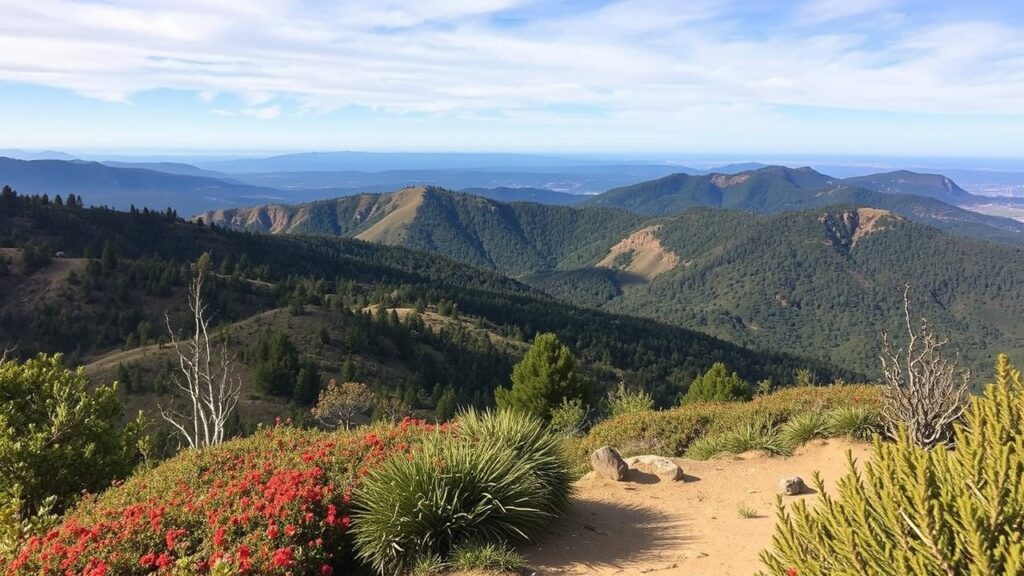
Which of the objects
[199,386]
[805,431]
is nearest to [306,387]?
[199,386]

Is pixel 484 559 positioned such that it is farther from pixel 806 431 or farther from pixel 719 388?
pixel 719 388

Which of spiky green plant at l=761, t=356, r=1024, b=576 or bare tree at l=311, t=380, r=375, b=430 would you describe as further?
bare tree at l=311, t=380, r=375, b=430

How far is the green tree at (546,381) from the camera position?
24000 mm

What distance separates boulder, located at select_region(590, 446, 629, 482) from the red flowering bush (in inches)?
149

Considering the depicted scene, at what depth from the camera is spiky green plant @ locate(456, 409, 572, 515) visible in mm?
8180

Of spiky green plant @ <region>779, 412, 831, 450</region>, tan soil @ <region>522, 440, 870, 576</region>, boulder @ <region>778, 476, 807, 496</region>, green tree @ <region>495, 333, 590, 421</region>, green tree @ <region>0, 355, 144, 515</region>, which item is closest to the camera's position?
tan soil @ <region>522, 440, 870, 576</region>

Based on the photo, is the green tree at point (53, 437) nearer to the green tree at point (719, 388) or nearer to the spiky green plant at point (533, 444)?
the spiky green plant at point (533, 444)

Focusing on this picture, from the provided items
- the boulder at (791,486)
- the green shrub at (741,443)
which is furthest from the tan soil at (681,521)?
the green shrub at (741,443)

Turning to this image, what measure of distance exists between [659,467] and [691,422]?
408 centimetres

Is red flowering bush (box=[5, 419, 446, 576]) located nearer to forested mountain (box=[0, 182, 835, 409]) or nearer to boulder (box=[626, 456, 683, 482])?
boulder (box=[626, 456, 683, 482])

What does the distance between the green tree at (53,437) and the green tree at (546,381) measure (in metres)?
14.3

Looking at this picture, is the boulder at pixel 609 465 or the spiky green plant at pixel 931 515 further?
the boulder at pixel 609 465

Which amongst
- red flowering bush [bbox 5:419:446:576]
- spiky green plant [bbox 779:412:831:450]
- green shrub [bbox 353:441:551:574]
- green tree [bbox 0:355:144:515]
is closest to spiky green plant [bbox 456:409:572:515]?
green shrub [bbox 353:441:551:574]

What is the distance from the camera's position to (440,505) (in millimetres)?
6711
